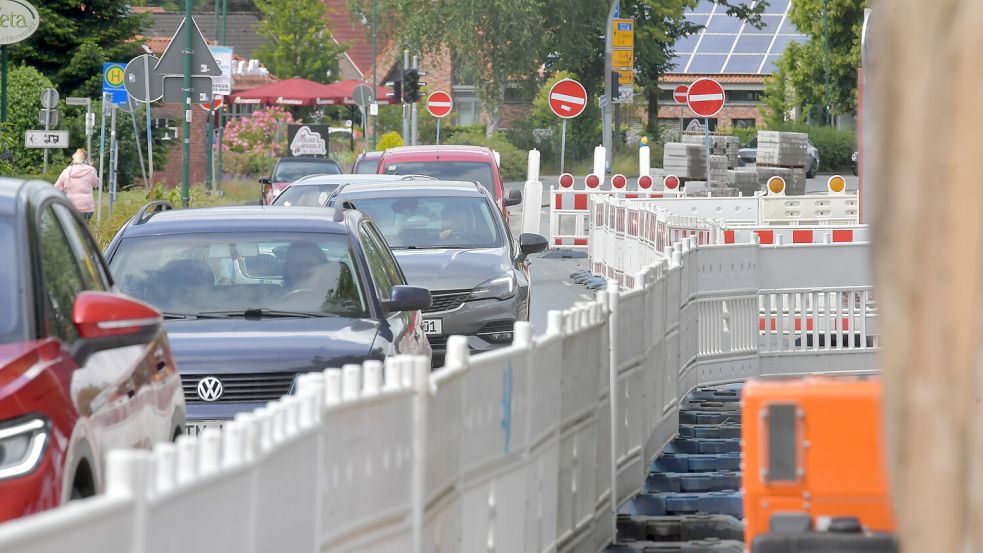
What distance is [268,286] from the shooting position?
32.7 feet

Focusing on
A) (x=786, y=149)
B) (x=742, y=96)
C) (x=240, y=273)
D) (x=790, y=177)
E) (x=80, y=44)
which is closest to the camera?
(x=240, y=273)

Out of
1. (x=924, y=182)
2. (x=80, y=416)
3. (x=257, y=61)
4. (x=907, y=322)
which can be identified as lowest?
(x=80, y=416)

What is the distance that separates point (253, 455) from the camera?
12.7 ft

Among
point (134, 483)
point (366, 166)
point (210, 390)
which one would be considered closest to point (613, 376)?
point (210, 390)

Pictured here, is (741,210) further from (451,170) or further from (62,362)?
(62,362)

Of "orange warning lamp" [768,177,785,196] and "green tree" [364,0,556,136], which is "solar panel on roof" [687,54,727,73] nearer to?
"green tree" [364,0,556,136]

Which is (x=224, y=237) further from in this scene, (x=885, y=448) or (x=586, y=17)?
(x=586, y=17)

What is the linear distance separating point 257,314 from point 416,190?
7.04 meters

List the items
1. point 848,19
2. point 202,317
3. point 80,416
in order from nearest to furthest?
point 80,416 < point 202,317 < point 848,19

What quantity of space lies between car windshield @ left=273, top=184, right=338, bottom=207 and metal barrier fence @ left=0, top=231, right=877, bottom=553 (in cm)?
804

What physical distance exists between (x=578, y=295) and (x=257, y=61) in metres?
66.4

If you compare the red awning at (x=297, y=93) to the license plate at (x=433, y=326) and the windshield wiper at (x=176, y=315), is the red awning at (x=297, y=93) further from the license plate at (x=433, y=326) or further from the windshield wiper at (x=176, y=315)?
the windshield wiper at (x=176, y=315)

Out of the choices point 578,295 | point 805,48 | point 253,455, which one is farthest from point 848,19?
point 253,455

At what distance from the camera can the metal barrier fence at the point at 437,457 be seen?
3359 mm
